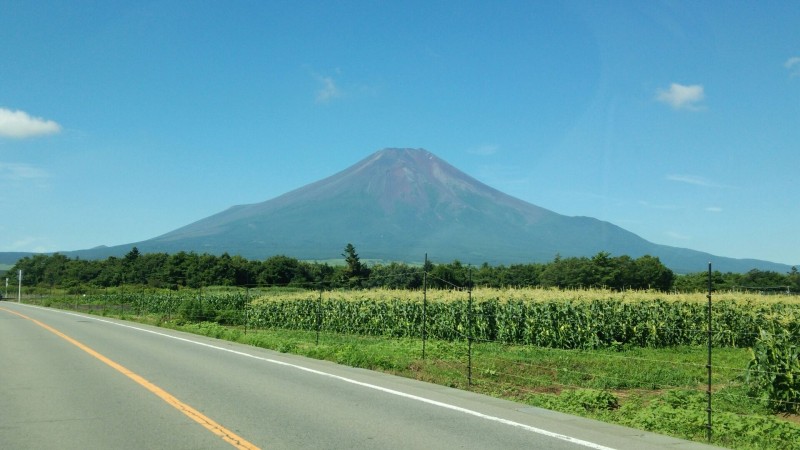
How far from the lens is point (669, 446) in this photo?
6633mm

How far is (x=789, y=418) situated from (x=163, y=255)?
115512mm

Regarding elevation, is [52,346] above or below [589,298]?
below

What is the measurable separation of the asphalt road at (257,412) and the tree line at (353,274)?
24.3 metres

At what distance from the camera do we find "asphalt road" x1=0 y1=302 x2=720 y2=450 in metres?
6.71

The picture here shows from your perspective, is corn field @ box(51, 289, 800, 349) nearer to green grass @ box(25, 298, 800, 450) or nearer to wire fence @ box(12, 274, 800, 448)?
wire fence @ box(12, 274, 800, 448)

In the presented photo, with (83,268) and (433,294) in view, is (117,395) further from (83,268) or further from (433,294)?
(83,268)

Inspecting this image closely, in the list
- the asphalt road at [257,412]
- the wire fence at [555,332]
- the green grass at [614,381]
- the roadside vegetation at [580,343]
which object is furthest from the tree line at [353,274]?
the asphalt road at [257,412]

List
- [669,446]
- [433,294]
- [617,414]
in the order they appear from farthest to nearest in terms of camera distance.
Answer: [433,294] < [617,414] < [669,446]

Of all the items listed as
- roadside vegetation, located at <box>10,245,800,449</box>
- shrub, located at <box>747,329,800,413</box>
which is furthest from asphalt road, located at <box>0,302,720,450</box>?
shrub, located at <box>747,329,800,413</box>

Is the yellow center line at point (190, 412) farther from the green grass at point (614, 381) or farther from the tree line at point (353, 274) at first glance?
the tree line at point (353, 274)

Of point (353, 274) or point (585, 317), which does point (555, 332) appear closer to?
point (585, 317)

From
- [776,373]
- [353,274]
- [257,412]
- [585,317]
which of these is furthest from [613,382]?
[353,274]

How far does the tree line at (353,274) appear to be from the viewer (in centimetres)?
6112

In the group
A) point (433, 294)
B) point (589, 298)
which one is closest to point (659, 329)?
point (589, 298)
